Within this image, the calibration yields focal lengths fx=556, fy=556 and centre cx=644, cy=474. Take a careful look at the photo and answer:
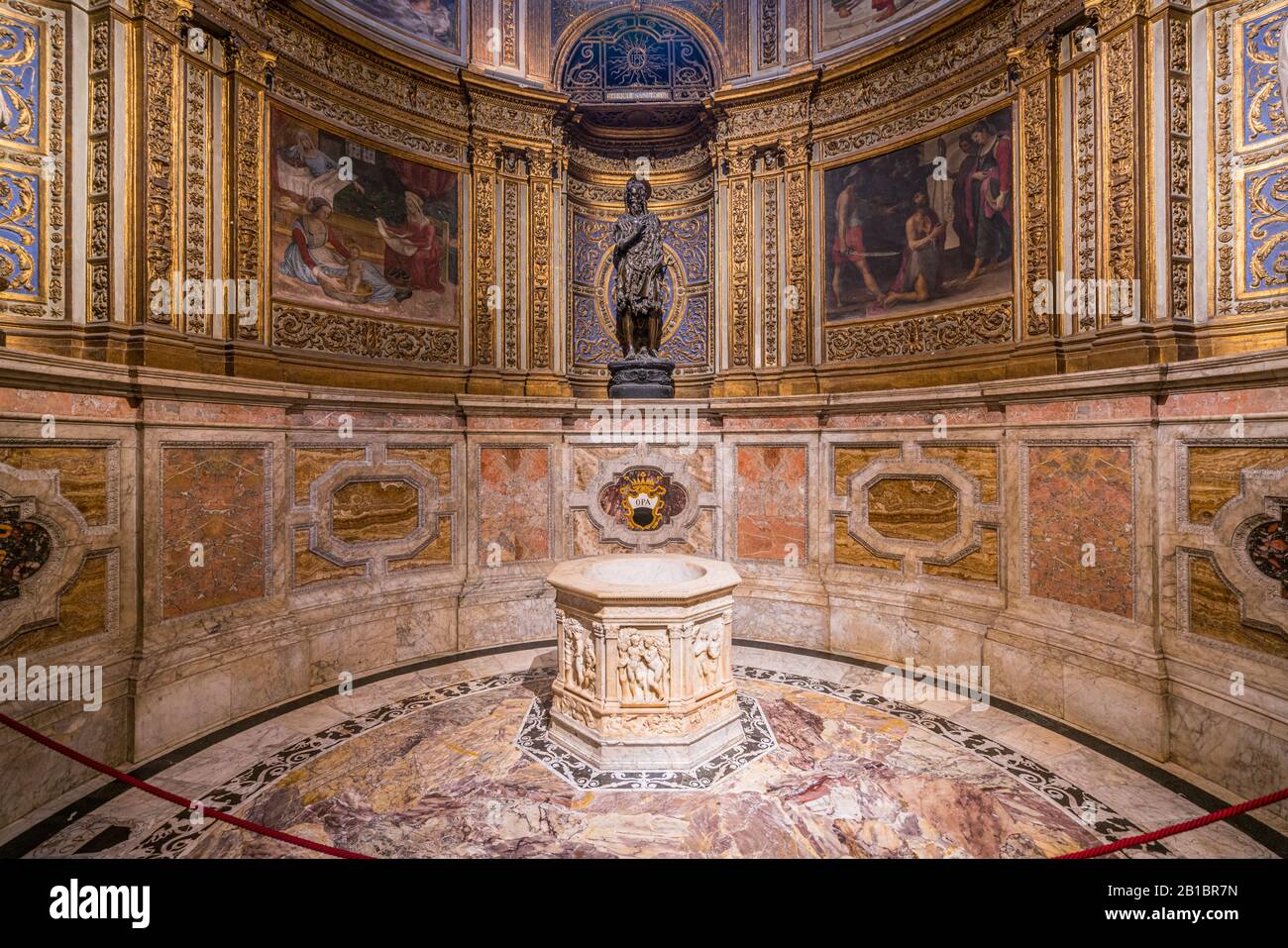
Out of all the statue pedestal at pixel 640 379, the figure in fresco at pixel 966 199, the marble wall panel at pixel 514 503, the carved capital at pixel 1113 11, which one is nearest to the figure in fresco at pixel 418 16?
the statue pedestal at pixel 640 379

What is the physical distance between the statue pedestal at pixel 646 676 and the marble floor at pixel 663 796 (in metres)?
0.27

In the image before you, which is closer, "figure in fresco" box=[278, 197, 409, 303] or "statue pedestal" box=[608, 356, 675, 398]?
"figure in fresco" box=[278, 197, 409, 303]

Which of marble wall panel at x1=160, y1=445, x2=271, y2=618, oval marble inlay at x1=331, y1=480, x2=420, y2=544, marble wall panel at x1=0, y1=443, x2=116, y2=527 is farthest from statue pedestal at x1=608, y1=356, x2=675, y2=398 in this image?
marble wall panel at x1=0, y1=443, x2=116, y2=527

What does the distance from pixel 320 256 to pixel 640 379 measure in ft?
13.1

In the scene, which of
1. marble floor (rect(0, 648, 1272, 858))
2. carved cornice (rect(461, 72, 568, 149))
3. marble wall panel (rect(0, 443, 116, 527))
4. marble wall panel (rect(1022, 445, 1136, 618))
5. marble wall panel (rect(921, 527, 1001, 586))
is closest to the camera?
marble floor (rect(0, 648, 1272, 858))

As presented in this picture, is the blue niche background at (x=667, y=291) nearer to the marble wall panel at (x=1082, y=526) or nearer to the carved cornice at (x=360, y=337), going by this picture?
the carved cornice at (x=360, y=337)

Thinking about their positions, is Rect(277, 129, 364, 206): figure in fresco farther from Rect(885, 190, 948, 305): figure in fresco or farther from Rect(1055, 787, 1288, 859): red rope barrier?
Rect(1055, 787, 1288, 859): red rope barrier

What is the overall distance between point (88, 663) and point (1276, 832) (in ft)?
26.0

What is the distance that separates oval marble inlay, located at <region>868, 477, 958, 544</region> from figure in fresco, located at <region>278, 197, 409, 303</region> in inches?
257

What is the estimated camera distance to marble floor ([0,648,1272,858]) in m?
3.29

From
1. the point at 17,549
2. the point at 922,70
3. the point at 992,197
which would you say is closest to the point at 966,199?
the point at 992,197

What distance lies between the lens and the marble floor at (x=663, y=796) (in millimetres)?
3285

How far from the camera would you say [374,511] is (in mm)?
6281

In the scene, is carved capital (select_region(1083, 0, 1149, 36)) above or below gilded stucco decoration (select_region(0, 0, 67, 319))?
above
